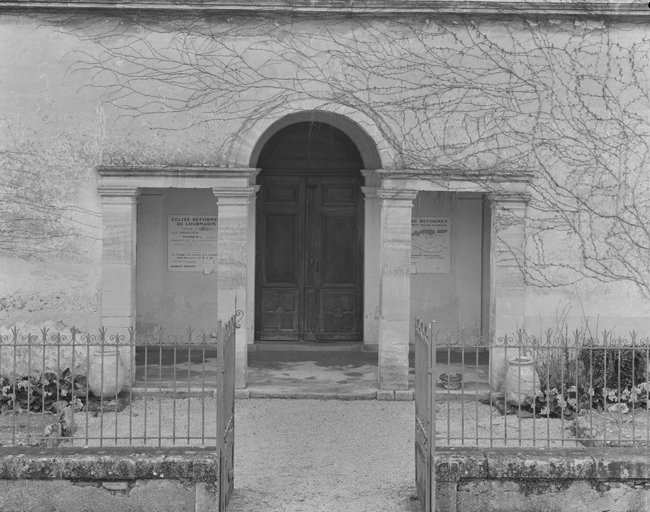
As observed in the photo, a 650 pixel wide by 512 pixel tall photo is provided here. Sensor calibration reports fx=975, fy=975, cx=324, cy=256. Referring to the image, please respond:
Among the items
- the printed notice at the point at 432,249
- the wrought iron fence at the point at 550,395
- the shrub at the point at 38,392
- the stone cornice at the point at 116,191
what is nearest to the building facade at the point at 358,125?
the stone cornice at the point at 116,191

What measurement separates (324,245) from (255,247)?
967mm

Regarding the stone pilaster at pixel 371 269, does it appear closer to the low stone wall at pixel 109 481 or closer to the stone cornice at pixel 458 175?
the stone cornice at pixel 458 175

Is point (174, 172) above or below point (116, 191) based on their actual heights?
above

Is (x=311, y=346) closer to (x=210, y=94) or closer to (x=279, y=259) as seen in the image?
(x=279, y=259)

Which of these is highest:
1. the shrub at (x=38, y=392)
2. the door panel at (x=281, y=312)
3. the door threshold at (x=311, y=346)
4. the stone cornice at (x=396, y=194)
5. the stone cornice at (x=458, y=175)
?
the stone cornice at (x=458, y=175)

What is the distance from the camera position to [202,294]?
13414 mm

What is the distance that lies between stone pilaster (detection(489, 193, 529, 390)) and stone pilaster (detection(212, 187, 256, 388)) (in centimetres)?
281

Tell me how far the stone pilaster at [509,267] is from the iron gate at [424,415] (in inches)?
134

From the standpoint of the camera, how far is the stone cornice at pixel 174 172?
1077 cm

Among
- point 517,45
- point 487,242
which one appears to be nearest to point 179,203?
point 487,242

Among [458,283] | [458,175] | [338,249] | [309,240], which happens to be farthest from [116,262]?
[458,283]

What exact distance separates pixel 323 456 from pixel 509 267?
3.48 meters

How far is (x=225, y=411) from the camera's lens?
23.9 ft

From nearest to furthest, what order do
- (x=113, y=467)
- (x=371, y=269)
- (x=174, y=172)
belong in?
(x=113, y=467), (x=174, y=172), (x=371, y=269)
